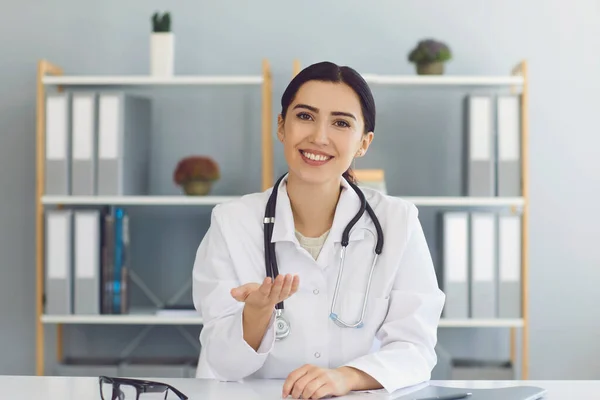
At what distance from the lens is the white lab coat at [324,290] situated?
1.57 metres

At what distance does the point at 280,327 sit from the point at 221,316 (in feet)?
0.38

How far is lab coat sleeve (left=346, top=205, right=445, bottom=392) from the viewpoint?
1434 millimetres

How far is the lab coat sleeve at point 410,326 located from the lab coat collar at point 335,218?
111mm

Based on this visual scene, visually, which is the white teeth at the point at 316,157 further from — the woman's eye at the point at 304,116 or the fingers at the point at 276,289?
the fingers at the point at 276,289

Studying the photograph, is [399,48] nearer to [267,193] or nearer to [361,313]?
[267,193]

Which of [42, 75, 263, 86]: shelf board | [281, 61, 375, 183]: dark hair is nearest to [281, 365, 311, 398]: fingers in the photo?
[281, 61, 375, 183]: dark hair

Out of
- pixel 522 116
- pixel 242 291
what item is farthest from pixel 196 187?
pixel 242 291

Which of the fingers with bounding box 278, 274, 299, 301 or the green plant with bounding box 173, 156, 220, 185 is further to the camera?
A: the green plant with bounding box 173, 156, 220, 185

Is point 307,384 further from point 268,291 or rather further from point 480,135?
point 480,135

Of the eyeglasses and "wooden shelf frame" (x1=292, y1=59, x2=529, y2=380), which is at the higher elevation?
"wooden shelf frame" (x1=292, y1=59, x2=529, y2=380)

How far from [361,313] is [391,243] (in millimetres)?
159

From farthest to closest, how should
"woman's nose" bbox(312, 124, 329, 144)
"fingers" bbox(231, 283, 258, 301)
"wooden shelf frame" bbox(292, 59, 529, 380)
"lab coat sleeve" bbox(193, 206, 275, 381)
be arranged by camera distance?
1. "wooden shelf frame" bbox(292, 59, 529, 380)
2. "woman's nose" bbox(312, 124, 329, 144)
3. "lab coat sleeve" bbox(193, 206, 275, 381)
4. "fingers" bbox(231, 283, 258, 301)

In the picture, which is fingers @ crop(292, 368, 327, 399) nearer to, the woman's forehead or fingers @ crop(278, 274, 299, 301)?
fingers @ crop(278, 274, 299, 301)

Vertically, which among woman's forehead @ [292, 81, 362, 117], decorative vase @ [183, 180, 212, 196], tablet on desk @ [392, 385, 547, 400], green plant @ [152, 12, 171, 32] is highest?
green plant @ [152, 12, 171, 32]
